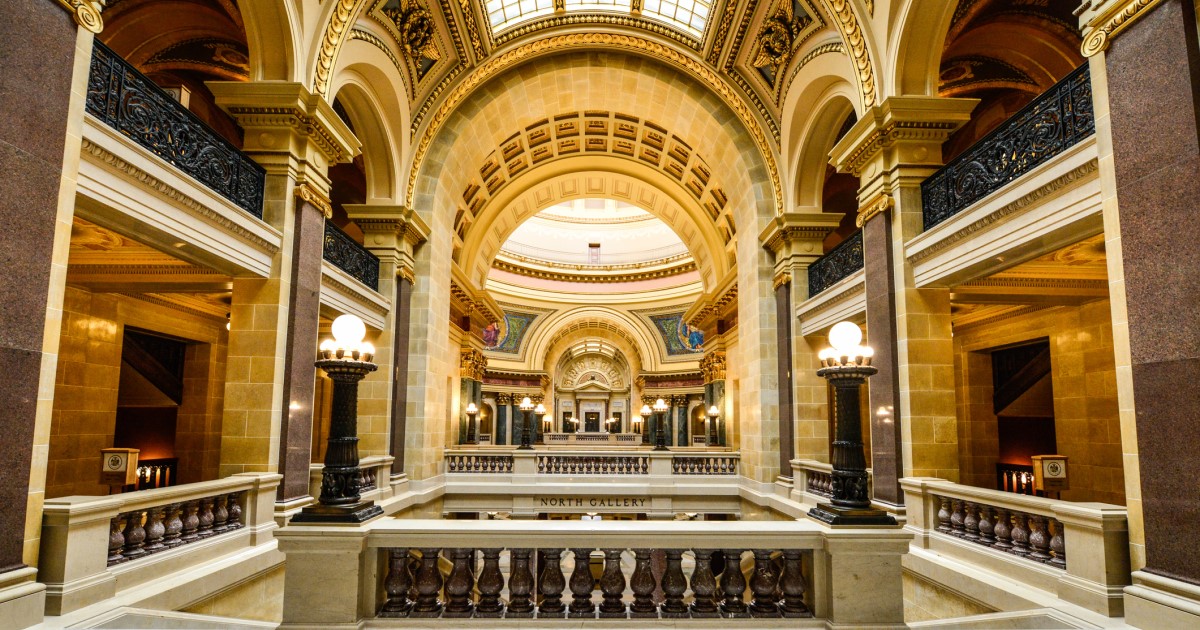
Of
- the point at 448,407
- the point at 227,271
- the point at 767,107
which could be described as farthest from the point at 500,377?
the point at 227,271

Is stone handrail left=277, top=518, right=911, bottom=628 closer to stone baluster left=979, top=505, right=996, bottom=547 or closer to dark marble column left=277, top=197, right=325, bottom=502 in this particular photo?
stone baluster left=979, top=505, right=996, bottom=547

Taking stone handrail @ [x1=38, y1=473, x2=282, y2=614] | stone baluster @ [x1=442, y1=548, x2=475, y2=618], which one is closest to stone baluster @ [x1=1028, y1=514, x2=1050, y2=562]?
stone baluster @ [x1=442, y1=548, x2=475, y2=618]

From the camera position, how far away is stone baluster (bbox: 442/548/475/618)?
14.2 feet

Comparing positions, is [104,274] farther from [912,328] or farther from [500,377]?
[500,377]

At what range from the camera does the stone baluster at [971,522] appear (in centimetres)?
714

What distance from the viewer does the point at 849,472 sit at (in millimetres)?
4527

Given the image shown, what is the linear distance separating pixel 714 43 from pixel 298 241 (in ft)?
A: 31.2

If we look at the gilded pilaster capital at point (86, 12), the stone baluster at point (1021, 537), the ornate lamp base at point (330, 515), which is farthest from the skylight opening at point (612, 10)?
the ornate lamp base at point (330, 515)

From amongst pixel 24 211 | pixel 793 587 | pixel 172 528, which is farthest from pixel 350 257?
pixel 793 587

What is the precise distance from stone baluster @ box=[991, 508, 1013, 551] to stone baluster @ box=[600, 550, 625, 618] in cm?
458

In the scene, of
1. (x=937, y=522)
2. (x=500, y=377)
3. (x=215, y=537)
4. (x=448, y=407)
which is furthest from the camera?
(x=500, y=377)

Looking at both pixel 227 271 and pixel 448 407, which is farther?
pixel 448 407

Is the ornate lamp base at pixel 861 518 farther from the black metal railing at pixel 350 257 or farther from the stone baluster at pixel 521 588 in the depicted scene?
the black metal railing at pixel 350 257

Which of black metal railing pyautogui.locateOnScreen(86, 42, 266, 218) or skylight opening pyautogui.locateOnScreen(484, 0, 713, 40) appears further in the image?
skylight opening pyautogui.locateOnScreen(484, 0, 713, 40)
